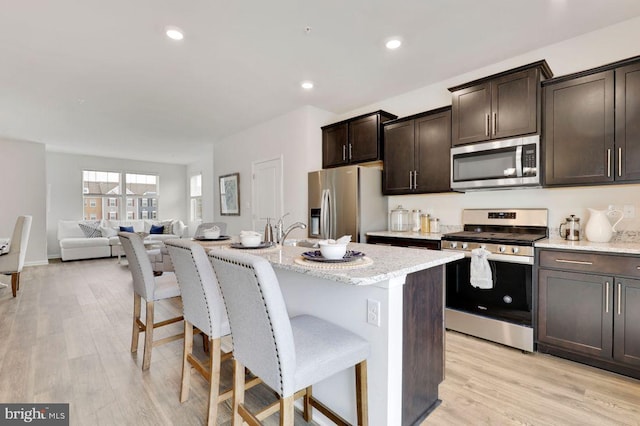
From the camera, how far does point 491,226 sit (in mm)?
3203

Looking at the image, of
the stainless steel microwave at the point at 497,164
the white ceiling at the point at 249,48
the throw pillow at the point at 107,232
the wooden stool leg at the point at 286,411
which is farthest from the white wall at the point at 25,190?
the stainless steel microwave at the point at 497,164

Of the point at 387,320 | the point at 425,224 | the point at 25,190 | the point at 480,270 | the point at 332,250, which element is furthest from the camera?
the point at 25,190

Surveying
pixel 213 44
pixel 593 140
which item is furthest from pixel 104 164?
pixel 593 140

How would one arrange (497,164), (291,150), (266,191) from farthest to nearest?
(266,191) < (291,150) < (497,164)

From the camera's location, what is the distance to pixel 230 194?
6.07 metres

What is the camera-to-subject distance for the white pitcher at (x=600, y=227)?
245 centimetres

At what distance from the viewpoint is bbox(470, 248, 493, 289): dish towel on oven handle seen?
8.65 feet

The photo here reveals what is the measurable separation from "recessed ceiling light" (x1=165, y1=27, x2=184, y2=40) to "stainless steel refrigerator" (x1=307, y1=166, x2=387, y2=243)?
6.94 feet

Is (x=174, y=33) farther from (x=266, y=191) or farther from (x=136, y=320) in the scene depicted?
(x=266, y=191)

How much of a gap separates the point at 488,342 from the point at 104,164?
31.3ft

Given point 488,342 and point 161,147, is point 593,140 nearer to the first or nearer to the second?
point 488,342

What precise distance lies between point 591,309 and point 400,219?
1.98 metres

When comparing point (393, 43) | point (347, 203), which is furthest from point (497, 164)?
point (347, 203)

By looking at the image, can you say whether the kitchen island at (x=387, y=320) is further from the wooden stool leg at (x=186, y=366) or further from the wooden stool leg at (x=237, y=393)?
the wooden stool leg at (x=186, y=366)
